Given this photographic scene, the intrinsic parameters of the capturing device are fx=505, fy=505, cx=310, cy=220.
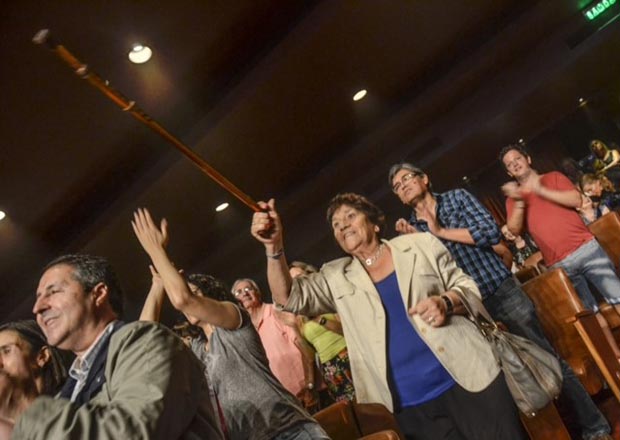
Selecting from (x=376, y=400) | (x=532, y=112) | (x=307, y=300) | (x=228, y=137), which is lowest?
(x=376, y=400)

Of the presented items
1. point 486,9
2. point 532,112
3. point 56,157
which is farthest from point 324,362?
point 532,112

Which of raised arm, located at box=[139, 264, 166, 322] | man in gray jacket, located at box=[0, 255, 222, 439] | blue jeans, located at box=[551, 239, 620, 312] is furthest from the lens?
blue jeans, located at box=[551, 239, 620, 312]

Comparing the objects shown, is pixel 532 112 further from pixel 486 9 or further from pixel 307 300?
pixel 307 300

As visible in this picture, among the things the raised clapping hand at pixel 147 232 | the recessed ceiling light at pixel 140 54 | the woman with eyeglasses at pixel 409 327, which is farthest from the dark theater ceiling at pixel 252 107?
the woman with eyeglasses at pixel 409 327

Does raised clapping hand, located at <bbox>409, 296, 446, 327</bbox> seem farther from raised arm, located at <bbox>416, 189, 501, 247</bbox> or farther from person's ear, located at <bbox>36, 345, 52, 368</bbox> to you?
person's ear, located at <bbox>36, 345, 52, 368</bbox>

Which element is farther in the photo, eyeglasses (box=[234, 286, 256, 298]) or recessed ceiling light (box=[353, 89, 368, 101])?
recessed ceiling light (box=[353, 89, 368, 101])

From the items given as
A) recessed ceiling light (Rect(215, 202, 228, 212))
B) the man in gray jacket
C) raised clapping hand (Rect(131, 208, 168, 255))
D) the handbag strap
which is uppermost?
recessed ceiling light (Rect(215, 202, 228, 212))

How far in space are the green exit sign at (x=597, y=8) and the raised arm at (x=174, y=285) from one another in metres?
6.04

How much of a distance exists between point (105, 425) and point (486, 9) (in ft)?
17.9

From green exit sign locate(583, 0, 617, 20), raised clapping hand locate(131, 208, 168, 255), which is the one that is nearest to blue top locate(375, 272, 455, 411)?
raised clapping hand locate(131, 208, 168, 255)

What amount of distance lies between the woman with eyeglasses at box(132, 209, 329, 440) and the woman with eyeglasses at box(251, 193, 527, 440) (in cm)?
24

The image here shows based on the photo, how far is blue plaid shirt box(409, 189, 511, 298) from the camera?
2.27m

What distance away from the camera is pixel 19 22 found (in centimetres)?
292

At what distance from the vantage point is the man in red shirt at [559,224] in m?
2.81
